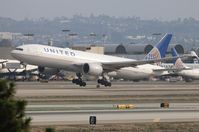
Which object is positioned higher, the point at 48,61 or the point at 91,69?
the point at 48,61

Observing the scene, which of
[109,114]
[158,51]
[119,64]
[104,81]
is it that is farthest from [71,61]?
[109,114]

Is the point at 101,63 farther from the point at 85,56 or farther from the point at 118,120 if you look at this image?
the point at 118,120

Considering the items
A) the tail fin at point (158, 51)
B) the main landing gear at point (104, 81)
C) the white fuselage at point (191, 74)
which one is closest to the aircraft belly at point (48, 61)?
the main landing gear at point (104, 81)

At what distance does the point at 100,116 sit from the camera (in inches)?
1437

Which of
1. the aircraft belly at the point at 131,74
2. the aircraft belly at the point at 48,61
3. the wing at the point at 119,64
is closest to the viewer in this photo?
the aircraft belly at the point at 48,61

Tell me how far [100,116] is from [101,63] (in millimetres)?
44895

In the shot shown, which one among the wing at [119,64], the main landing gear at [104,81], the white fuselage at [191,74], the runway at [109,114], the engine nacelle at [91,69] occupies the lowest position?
the runway at [109,114]

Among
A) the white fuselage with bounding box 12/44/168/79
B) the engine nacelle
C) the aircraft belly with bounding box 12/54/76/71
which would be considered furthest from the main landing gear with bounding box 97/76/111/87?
the aircraft belly with bounding box 12/54/76/71

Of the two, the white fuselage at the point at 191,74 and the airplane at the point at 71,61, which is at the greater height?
the airplane at the point at 71,61

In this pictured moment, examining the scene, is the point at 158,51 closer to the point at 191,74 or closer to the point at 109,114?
the point at 191,74

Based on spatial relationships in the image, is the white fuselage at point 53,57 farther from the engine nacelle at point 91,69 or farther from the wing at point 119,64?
the wing at point 119,64

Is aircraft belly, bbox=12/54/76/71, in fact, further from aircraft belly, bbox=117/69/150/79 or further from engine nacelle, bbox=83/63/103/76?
aircraft belly, bbox=117/69/150/79

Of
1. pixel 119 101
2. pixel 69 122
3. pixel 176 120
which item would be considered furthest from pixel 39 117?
pixel 119 101

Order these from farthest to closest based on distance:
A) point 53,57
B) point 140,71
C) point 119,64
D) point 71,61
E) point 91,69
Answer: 1. point 140,71
2. point 119,64
3. point 91,69
4. point 71,61
5. point 53,57
